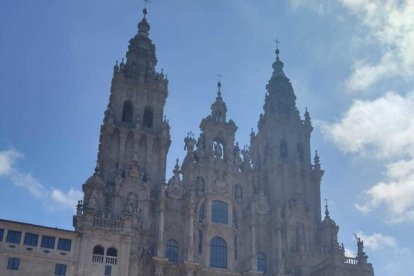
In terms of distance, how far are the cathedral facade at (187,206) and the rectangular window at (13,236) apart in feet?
0.62

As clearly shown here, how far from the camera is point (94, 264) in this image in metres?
50.3

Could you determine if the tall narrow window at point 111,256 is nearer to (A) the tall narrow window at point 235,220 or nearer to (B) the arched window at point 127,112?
(A) the tall narrow window at point 235,220

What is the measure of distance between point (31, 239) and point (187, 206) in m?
18.3

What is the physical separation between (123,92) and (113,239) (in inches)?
893

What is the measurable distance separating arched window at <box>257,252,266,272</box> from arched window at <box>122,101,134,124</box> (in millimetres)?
21929

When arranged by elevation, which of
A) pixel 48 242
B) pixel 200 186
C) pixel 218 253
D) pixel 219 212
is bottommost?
pixel 48 242

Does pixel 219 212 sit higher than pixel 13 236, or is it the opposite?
pixel 219 212

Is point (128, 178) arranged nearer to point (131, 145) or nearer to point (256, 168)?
point (131, 145)

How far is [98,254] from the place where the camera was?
5119cm

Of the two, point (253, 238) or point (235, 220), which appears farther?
point (235, 220)

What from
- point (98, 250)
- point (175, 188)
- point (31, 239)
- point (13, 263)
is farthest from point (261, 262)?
point (13, 263)

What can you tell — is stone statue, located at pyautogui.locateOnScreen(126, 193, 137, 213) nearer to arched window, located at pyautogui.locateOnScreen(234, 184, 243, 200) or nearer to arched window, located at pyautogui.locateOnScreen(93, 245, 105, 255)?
arched window, located at pyautogui.locateOnScreen(93, 245, 105, 255)

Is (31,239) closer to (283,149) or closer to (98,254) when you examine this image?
(98,254)

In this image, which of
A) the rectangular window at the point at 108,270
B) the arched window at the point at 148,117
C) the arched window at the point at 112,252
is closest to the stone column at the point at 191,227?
the arched window at the point at 112,252
